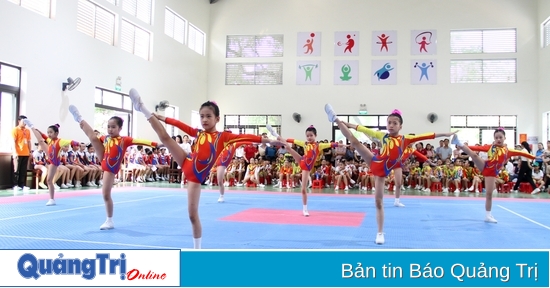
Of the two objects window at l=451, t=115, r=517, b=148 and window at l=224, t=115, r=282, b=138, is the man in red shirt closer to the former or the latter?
window at l=224, t=115, r=282, b=138

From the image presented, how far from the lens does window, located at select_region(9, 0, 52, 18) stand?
48.8 feet

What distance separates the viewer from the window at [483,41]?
24.5m

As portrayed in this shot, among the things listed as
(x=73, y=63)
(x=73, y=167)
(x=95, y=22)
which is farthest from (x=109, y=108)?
(x=73, y=167)

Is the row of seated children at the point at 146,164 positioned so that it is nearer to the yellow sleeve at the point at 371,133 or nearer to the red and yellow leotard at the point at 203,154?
the yellow sleeve at the point at 371,133

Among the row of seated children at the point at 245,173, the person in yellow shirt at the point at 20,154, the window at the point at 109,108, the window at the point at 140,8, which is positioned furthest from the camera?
the window at the point at 140,8

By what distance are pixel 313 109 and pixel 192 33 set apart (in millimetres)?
9051

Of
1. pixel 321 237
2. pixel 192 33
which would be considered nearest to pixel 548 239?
pixel 321 237

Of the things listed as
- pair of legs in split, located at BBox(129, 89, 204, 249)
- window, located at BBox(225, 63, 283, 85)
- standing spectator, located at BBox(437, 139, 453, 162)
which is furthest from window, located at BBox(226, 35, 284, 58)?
pair of legs in split, located at BBox(129, 89, 204, 249)

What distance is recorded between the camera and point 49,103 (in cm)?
1582

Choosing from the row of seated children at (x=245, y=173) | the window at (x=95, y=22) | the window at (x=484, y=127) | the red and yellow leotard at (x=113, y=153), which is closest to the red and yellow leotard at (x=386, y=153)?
the red and yellow leotard at (x=113, y=153)

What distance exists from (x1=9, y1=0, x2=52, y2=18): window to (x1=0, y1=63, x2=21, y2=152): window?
231cm

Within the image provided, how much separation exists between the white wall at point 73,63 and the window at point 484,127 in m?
16.9

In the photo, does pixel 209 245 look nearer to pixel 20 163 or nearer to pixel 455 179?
pixel 20 163

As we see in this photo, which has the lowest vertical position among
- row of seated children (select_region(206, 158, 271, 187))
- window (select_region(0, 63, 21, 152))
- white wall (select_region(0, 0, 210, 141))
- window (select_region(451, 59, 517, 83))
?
row of seated children (select_region(206, 158, 271, 187))
